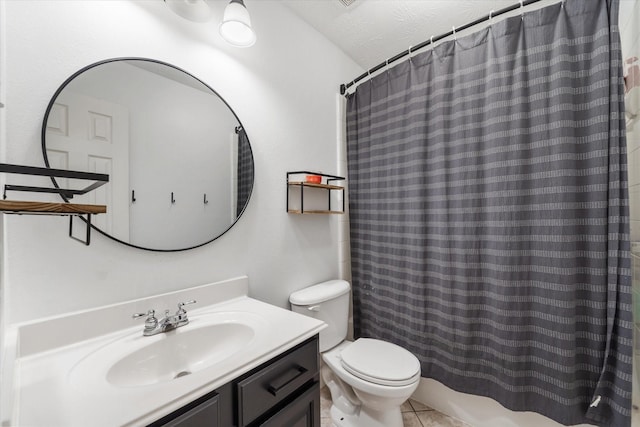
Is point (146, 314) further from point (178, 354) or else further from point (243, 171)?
point (243, 171)

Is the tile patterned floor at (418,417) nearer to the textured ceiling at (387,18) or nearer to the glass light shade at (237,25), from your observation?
the glass light shade at (237,25)

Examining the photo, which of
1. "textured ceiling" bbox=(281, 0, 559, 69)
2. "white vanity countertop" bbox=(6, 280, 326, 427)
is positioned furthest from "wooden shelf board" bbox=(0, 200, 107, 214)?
"textured ceiling" bbox=(281, 0, 559, 69)

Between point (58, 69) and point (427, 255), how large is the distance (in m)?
1.76

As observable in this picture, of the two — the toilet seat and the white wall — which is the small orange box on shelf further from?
the toilet seat

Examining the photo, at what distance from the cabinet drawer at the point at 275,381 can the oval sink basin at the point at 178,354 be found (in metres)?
0.19

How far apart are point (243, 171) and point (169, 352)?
2.66ft

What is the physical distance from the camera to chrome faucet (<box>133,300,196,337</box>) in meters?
0.88

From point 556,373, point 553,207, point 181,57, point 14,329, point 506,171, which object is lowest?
point 556,373

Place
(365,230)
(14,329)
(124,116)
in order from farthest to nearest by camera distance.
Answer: (365,230)
(124,116)
(14,329)

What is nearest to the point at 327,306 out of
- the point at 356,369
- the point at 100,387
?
the point at 356,369

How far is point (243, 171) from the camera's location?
49.9 inches

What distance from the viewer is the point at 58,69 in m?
0.81

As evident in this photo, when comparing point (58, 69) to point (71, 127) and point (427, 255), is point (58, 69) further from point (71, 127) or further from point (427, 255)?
point (427, 255)

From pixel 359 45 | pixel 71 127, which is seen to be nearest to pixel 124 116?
pixel 71 127
